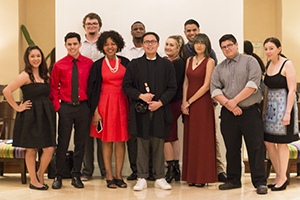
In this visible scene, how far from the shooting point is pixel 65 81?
411cm

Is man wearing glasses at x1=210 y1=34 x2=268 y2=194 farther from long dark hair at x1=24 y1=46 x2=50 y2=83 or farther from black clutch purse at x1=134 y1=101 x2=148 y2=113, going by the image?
long dark hair at x1=24 y1=46 x2=50 y2=83

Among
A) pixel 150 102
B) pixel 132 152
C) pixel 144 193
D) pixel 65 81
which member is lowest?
pixel 144 193

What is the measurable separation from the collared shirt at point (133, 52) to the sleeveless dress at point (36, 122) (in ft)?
4.19

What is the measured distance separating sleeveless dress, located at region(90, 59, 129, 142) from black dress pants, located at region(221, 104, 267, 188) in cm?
113

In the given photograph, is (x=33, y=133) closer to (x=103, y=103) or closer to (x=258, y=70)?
(x=103, y=103)

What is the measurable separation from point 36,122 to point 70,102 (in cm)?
43

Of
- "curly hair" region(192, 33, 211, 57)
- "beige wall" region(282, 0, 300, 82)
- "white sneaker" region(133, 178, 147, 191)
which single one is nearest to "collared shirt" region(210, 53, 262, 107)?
"curly hair" region(192, 33, 211, 57)

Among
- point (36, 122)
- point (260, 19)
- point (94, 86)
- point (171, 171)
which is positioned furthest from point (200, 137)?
point (260, 19)

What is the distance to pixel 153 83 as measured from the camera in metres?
3.98

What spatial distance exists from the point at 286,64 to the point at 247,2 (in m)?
5.33

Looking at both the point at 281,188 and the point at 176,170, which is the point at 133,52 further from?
the point at 281,188

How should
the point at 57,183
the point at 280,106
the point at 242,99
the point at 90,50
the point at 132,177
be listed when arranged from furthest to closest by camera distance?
the point at 90,50 < the point at 132,177 < the point at 57,183 < the point at 280,106 < the point at 242,99

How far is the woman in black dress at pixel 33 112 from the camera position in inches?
153

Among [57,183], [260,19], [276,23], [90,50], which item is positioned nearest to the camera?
[57,183]
